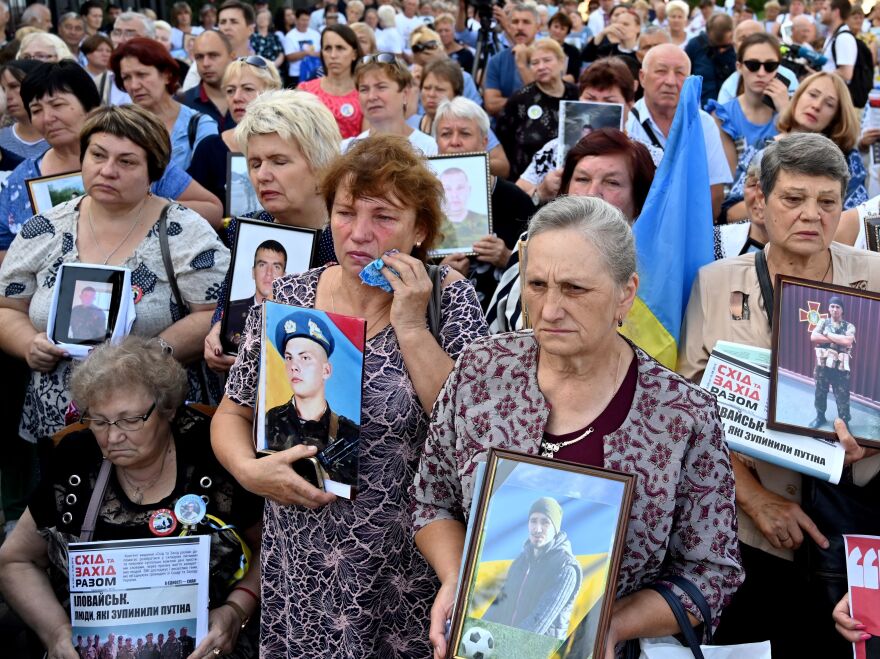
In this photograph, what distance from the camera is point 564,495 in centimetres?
202

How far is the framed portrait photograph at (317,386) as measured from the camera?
2541mm

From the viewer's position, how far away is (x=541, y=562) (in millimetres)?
2012

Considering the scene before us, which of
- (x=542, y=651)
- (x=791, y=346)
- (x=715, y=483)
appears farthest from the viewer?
(x=791, y=346)

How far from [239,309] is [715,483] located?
1864 millimetres

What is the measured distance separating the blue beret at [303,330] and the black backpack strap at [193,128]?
341cm

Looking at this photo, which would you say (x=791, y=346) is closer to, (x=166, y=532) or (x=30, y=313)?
(x=166, y=532)

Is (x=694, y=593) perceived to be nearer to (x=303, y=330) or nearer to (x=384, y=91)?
(x=303, y=330)

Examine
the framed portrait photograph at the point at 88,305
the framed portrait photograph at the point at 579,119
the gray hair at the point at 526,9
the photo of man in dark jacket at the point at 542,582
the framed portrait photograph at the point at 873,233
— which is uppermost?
the gray hair at the point at 526,9

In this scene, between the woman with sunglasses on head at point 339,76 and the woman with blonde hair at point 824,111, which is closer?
the woman with blonde hair at point 824,111

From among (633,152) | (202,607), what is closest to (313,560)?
(202,607)

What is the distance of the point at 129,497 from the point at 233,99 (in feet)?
11.1

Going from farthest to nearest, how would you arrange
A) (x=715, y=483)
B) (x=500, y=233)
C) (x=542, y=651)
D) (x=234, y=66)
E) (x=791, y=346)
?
(x=234, y=66) < (x=500, y=233) < (x=791, y=346) < (x=715, y=483) < (x=542, y=651)

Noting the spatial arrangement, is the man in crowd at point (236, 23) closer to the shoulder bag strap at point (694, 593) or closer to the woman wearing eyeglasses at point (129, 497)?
the woman wearing eyeglasses at point (129, 497)

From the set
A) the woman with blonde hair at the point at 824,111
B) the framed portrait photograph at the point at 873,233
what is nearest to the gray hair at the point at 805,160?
the framed portrait photograph at the point at 873,233
